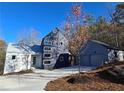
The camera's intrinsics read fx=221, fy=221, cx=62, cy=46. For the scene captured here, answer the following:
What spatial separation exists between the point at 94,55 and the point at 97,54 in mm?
486

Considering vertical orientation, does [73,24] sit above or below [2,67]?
above

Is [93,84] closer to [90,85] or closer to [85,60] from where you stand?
[90,85]

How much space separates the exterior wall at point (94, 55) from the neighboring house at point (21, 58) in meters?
5.46

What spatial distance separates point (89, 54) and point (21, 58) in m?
8.62

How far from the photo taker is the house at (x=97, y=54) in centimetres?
2616

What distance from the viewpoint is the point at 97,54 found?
26922mm

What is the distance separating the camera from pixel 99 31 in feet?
121

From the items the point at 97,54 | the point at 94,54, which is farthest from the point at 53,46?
the point at 97,54

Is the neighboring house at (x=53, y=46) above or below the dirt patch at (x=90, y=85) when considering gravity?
above

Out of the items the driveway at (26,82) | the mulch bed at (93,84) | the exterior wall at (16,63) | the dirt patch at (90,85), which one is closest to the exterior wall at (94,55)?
the exterior wall at (16,63)

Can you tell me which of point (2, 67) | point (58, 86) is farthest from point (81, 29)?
point (2, 67)

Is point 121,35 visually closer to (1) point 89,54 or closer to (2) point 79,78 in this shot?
(1) point 89,54

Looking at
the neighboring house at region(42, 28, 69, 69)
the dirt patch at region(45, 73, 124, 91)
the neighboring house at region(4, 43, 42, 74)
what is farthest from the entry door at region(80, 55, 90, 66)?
the dirt patch at region(45, 73, 124, 91)

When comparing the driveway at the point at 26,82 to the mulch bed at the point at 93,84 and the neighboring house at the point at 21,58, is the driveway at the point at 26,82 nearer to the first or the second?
the mulch bed at the point at 93,84
